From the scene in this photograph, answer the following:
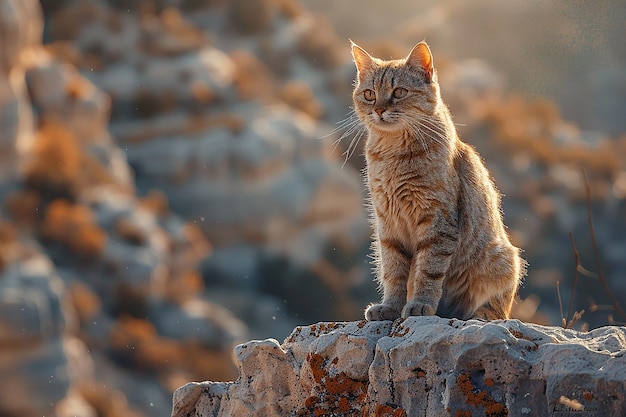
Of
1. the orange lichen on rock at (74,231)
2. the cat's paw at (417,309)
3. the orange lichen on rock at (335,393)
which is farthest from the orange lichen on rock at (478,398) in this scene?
the orange lichen on rock at (74,231)

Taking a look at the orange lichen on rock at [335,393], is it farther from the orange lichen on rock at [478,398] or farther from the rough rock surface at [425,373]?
the orange lichen on rock at [478,398]

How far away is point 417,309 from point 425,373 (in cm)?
102

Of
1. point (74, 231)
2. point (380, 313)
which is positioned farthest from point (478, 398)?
point (74, 231)

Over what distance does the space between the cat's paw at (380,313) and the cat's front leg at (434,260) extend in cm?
9

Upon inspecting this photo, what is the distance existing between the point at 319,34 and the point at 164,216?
53.5 ft

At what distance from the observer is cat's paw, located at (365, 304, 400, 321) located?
4.59m

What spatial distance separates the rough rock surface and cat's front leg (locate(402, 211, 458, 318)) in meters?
0.61

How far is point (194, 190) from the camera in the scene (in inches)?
1152

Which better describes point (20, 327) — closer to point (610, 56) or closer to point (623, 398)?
point (623, 398)

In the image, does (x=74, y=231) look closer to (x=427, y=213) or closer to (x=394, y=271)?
(x=394, y=271)

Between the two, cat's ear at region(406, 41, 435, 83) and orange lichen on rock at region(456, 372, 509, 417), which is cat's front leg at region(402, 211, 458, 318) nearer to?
cat's ear at region(406, 41, 435, 83)

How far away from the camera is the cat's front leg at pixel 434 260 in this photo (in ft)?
15.4

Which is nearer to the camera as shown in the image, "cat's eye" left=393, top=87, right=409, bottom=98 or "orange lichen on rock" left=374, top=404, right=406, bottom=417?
"orange lichen on rock" left=374, top=404, right=406, bottom=417

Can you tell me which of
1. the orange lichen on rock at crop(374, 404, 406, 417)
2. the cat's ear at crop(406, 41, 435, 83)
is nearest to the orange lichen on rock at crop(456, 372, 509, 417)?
the orange lichen on rock at crop(374, 404, 406, 417)
